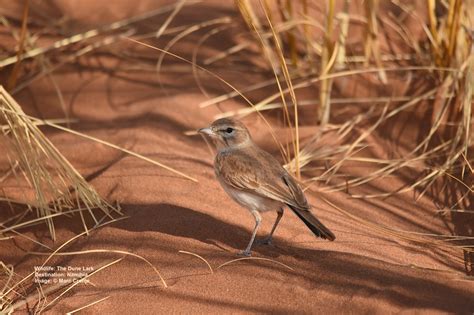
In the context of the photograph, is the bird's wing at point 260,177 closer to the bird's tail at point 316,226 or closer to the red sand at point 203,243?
the bird's tail at point 316,226

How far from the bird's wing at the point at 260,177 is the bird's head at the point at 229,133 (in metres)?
0.16

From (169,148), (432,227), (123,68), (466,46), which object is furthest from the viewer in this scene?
(123,68)

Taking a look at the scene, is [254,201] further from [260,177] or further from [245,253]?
[245,253]

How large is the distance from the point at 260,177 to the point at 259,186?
0.07 m

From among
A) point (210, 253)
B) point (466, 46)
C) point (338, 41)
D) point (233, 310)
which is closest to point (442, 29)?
point (466, 46)

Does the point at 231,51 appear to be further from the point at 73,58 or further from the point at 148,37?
the point at 73,58

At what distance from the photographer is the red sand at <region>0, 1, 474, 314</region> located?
13.2 ft

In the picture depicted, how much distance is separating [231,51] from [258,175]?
3.01m

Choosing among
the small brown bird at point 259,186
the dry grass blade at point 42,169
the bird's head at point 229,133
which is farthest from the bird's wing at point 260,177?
the dry grass blade at point 42,169

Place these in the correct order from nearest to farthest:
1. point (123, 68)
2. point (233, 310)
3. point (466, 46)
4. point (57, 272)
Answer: point (233, 310) → point (57, 272) → point (466, 46) → point (123, 68)

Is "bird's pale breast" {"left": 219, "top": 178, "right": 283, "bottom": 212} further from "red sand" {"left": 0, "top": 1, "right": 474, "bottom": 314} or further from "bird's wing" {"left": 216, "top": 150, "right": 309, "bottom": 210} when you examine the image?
"red sand" {"left": 0, "top": 1, "right": 474, "bottom": 314}

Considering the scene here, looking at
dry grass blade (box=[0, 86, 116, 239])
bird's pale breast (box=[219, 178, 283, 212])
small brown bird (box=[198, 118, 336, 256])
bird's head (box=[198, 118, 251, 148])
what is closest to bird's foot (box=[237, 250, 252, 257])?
small brown bird (box=[198, 118, 336, 256])

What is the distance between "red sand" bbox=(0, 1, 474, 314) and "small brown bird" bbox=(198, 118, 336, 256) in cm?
20

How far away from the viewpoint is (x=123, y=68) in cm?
731
